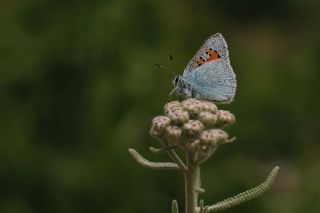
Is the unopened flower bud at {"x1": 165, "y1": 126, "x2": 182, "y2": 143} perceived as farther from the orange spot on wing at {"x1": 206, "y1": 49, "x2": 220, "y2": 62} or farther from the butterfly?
the orange spot on wing at {"x1": 206, "y1": 49, "x2": 220, "y2": 62}

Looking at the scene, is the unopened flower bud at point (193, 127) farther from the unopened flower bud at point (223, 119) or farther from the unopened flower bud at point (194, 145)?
the unopened flower bud at point (223, 119)

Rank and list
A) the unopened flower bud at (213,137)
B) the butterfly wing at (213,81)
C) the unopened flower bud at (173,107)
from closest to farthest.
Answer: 1. the unopened flower bud at (213,137)
2. the unopened flower bud at (173,107)
3. the butterfly wing at (213,81)

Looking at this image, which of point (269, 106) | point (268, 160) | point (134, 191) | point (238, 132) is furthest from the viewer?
point (268, 160)

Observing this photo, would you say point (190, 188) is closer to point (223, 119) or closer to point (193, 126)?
point (193, 126)

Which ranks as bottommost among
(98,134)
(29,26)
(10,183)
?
(10,183)

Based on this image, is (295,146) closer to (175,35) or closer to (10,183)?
(175,35)

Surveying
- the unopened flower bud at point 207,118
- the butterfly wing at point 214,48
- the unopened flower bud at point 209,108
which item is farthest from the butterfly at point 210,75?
the unopened flower bud at point 207,118

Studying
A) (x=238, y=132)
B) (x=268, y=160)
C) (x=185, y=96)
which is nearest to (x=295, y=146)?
(x=268, y=160)

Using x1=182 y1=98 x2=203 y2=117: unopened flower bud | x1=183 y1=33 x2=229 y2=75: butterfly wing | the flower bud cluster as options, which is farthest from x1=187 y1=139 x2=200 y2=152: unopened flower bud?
x1=183 y1=33 x2=229 y2=75: butterfly wing
